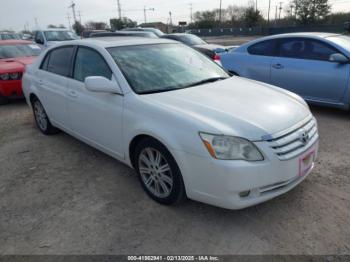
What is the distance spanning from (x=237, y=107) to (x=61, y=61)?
281 cm

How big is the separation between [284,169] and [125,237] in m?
1.48

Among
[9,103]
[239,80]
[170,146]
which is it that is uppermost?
[239,80]

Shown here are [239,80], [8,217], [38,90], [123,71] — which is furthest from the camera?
[38,90]

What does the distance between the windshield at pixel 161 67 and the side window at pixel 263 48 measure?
2.67 meters

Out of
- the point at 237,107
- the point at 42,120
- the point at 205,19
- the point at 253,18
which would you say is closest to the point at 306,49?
the point at 237,107

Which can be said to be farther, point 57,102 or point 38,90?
point 38,90

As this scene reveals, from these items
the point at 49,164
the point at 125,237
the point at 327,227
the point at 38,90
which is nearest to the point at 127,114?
the point at 125,237

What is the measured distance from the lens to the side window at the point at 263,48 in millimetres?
6332

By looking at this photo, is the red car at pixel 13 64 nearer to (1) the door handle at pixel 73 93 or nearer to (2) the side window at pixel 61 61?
(2) the side window at pixel 61 61

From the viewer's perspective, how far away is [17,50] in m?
8.72

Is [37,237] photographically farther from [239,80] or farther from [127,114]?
[239,80]

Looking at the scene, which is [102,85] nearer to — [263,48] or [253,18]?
[263,48]

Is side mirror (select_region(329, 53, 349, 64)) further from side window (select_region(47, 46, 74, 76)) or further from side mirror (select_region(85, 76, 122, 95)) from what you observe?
side window (select_region(47, 46, 74, 76))

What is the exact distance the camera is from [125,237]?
2.71 metres
